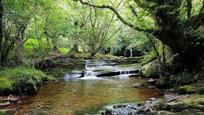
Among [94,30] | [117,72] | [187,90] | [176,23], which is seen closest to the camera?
[187,90]

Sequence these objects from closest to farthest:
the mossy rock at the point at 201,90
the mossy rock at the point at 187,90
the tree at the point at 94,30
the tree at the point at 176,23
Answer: the mossy rock at the point at 201,90 → the mossy rock at the point at 187,90 → the tree at the point at 176,23 → the tree at the point at 94,30

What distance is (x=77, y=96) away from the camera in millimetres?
15086

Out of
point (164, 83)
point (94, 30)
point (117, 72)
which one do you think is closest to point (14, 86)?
point (164, 83)

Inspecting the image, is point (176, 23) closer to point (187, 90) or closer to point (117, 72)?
point (187, 90)

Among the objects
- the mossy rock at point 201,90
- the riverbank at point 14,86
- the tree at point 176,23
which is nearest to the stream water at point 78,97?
the riverbank at point 14,86

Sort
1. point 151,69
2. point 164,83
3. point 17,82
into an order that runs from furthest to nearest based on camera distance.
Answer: point 151,69 < point 164,83 < point 17,82

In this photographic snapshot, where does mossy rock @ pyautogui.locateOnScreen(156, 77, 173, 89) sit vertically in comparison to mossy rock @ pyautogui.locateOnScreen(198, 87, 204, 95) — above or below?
above

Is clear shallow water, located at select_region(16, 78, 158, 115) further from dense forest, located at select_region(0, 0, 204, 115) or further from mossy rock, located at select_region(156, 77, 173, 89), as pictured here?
mossy rock, located at select_region(156, 77, 173, 89)

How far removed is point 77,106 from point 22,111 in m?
2.29

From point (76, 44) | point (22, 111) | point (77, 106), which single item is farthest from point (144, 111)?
point (76, 44)

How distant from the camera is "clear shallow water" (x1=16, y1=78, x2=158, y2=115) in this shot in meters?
12.3

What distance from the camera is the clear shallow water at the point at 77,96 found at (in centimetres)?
1229

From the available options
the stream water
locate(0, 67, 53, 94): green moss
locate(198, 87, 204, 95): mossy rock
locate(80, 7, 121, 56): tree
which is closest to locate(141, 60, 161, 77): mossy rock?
the stream water

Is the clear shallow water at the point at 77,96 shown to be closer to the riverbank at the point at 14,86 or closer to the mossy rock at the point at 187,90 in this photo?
the riverbank at the point at 14,86
